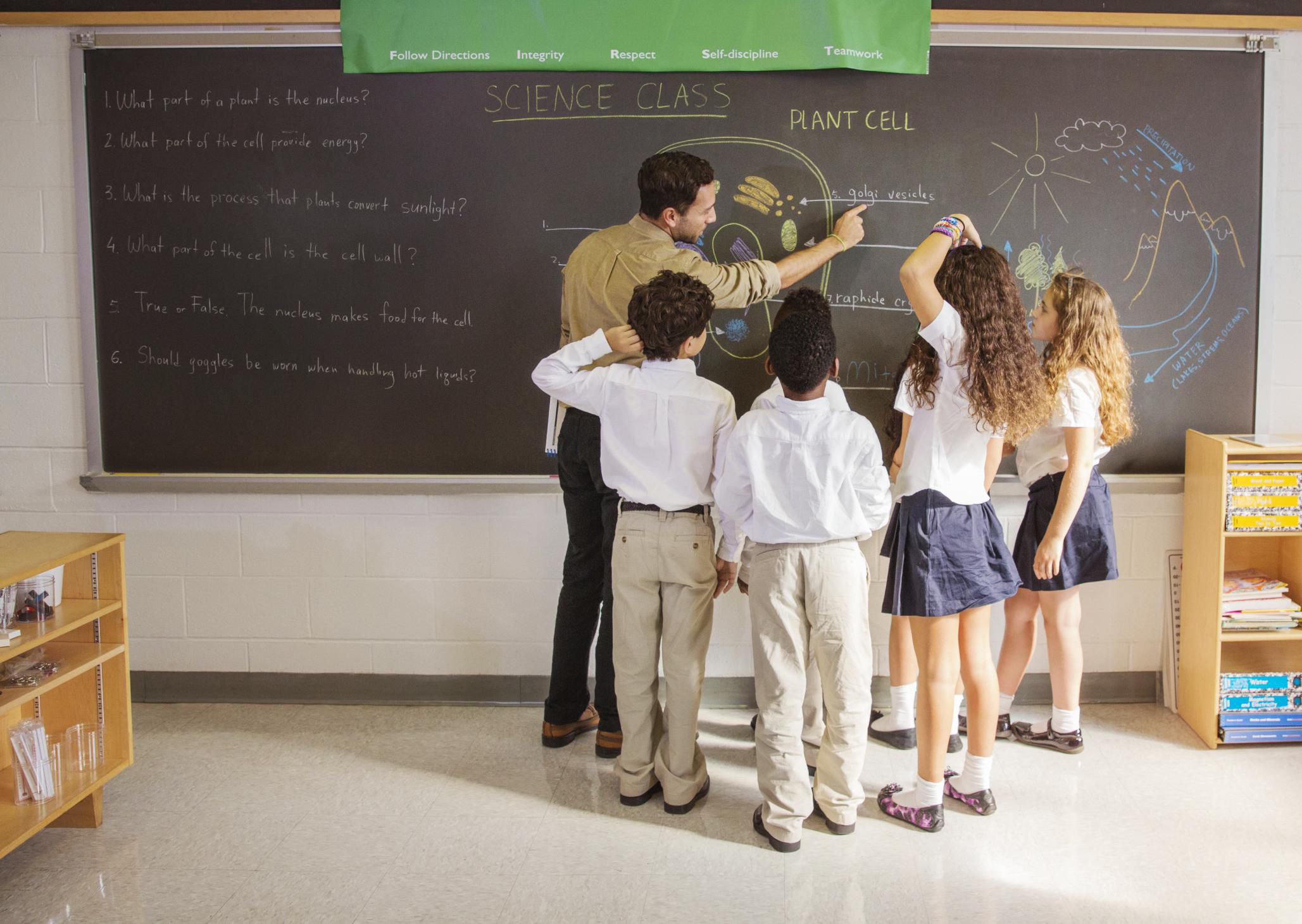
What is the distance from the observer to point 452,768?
3086mm

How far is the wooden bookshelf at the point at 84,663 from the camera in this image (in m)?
2.62

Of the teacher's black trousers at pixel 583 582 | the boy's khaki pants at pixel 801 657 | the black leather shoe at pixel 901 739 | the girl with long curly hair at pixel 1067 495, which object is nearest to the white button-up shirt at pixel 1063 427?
the girl with long curly hair at pixel 1067 495

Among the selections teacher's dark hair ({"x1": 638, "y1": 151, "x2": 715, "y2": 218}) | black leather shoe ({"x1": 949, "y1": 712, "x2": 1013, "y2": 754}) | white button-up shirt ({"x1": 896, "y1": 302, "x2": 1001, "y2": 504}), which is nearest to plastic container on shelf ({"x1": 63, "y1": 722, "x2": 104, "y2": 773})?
teacher's dark hair ({"x1": 638, "y1": 151, "x2": 715, "y2": 218})

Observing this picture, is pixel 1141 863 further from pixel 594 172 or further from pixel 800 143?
pixel 594 172

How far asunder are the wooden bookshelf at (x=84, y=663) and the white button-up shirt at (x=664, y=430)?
4.69 ft

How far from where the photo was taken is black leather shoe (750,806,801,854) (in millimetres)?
2572

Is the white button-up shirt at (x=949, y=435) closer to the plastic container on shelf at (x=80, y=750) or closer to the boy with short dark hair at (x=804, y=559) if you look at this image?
the boy with short dark hair at (x=804, y=559)

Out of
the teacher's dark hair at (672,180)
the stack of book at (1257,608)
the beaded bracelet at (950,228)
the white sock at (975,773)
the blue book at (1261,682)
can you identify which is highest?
the teacher's dark hair at (672,180)

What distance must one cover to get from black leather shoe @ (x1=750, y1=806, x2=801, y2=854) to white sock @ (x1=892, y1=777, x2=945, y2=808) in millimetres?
353

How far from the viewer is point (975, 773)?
2.78m

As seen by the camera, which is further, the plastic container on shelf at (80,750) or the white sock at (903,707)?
the white sock at (903,707)

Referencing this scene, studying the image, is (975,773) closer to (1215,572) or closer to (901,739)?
(901,739)

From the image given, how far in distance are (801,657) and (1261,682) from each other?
1.71 metres

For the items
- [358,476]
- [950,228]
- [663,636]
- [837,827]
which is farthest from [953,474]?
[358,476]
